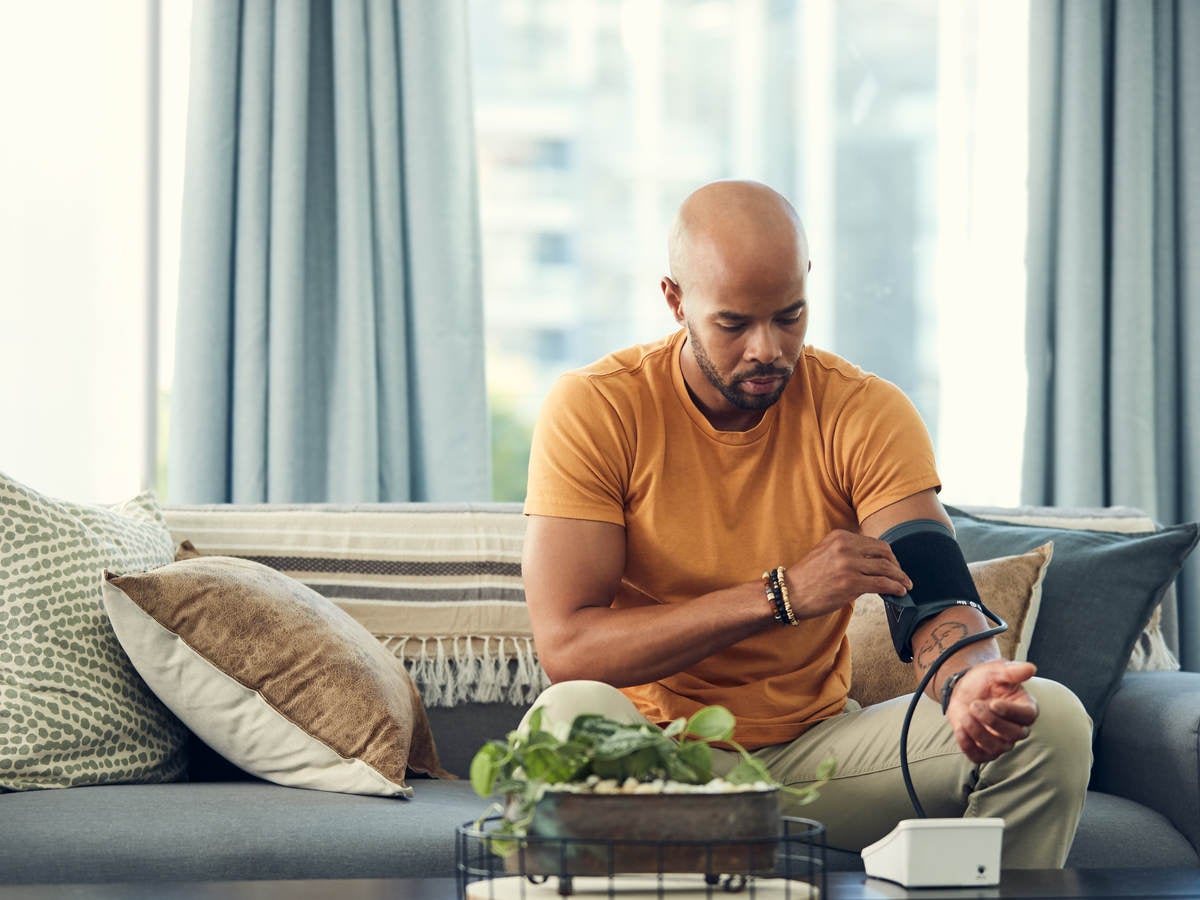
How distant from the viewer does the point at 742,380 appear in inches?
66.1

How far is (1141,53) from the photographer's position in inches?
122

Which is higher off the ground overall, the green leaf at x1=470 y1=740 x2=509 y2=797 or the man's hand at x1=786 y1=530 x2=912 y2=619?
the man's hand at x1=786 y1=530 x2=912 y2=619

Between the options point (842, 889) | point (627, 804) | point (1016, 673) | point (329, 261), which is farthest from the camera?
point (329, 261)

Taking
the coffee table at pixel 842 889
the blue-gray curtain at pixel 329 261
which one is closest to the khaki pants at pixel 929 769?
the coffee table at pixel 842 889

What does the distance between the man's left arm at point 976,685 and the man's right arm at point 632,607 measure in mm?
90

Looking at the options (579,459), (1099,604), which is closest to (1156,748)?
(1099,604)

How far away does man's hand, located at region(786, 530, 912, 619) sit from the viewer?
57.8 inches

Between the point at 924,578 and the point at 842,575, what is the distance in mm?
124

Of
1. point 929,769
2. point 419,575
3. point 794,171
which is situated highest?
→ point 794,171

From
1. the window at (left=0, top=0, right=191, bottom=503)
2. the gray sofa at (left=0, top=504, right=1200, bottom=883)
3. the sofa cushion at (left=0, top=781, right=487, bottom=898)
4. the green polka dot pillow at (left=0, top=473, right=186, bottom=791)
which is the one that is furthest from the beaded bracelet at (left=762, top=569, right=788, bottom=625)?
the window at (left=0, top=0, right=191, bottom=503)

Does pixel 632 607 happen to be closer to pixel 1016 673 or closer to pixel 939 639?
pixel 939 639

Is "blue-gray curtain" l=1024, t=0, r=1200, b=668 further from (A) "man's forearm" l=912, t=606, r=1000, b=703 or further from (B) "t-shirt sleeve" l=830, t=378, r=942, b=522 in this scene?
(A) "man's forearm" l=912, t=606, r=1000, b=703

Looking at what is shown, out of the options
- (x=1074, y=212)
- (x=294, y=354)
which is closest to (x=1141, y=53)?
(x=1074, y=212)

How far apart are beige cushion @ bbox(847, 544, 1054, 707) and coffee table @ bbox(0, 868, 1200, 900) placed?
832mm
